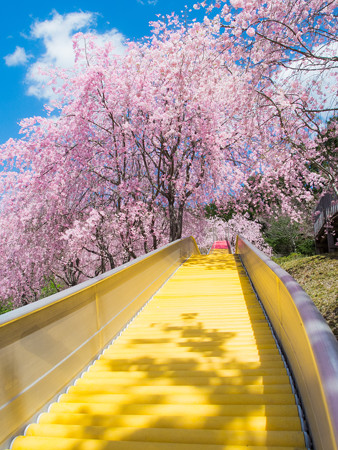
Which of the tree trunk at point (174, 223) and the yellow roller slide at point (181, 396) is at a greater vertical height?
the tree trunk at point (174, 223)

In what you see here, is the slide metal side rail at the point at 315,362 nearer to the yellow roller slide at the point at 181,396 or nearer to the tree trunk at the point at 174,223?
the yellow roller slide at the point at 181,396

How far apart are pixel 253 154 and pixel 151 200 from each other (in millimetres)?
4224

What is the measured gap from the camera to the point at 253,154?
13125mm

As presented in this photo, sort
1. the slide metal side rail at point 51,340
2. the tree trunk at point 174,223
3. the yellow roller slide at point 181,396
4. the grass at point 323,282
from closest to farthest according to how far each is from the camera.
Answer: the yellow roller slide at point 181,396
the slide metal side rail at point 51,340
the grass at point 323,282
the tree trunk at point 174,223

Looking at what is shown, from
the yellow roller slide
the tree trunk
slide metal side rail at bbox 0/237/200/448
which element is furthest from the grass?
→ slide metal side rail at bbox 0/237/200/448

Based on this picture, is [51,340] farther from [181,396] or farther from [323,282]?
[323,282]

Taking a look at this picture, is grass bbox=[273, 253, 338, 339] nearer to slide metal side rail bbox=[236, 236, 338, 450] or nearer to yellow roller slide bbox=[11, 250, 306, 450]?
yellow roller slide bbox=[11, 250, 306, 450]

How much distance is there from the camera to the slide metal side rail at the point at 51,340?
226 centimetres

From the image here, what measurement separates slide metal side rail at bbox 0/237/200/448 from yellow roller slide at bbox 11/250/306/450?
5.2 inches

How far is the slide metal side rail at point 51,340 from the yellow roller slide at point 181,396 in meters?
0.13

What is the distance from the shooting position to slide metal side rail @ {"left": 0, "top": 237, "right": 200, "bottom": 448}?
7.43ft

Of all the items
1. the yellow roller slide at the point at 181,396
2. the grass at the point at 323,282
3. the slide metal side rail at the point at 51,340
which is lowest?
the grass at the point at 323,282

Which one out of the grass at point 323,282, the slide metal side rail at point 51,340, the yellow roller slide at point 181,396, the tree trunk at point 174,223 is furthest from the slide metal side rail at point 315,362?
the tree trunk at point 174,223

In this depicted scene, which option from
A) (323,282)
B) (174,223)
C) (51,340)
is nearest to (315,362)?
(51,340)
